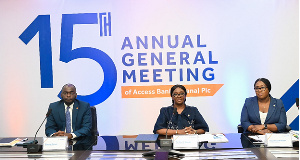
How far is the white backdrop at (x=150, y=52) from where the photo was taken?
6.10 metres

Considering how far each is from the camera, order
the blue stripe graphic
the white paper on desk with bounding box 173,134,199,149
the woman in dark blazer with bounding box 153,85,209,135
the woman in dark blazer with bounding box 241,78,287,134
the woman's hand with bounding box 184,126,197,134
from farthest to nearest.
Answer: the blue stripe graphic
the woman in dark blazer with bounding box 241,78,287,134
the woman in dark blazer with bounding box 153,85,209,135
the woman's hand with bounding box 184,126,197,134
the white paper on desk with bounding box 173,134,199,149

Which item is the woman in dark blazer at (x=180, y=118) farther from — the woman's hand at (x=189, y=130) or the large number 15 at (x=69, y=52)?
the large number 15 at (x=69, y=52)

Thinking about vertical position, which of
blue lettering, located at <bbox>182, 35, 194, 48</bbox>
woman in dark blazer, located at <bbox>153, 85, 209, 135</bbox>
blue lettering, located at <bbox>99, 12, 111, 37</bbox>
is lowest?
woman in dark blazer, located at <bbox>153, 85, 209, 135</bbox>

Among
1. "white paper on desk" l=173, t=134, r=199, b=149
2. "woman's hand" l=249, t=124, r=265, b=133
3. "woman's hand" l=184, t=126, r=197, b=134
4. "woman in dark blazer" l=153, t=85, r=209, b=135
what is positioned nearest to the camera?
"white paper on desk" l=173, t=134, r=199, b=149

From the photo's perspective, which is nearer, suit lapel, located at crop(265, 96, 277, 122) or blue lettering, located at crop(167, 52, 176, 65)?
suit lapel, located at crop(265, 96, 277, 122)

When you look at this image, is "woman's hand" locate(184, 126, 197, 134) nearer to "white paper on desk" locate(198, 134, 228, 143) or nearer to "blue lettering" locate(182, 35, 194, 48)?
"white paper on desk" locate(198, 134, 228, 143)

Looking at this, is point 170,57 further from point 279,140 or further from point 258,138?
point 279,140

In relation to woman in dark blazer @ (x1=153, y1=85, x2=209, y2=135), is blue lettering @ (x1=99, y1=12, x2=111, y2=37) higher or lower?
higher

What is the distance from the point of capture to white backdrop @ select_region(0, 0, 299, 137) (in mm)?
6102

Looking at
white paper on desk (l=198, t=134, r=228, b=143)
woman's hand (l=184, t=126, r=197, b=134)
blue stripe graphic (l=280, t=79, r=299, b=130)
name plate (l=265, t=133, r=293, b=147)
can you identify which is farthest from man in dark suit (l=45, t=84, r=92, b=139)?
blue stripe graphic (l=280, t=79, r=299, b=130)

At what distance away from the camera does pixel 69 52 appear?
630cm

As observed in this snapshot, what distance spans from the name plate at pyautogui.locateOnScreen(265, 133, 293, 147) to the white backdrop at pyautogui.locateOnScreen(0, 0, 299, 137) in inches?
114

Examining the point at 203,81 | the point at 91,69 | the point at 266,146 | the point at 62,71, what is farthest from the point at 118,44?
the point at 266,146

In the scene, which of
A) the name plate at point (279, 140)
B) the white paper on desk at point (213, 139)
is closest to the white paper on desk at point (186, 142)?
the white paper on desk at point (213, 139)
